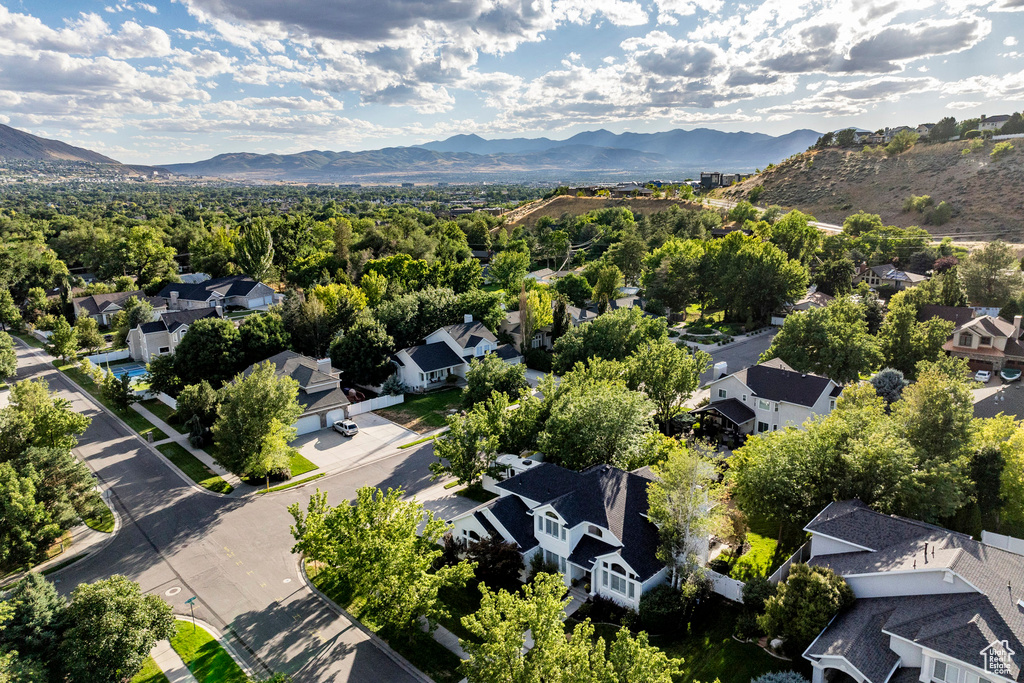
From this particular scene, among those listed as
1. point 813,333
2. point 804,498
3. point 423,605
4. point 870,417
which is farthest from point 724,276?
point 423,605

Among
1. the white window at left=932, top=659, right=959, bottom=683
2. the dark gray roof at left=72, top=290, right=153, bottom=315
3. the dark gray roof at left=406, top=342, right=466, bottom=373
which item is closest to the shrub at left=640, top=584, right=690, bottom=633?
the white window at left=932, top=659, right=959, bottom=683

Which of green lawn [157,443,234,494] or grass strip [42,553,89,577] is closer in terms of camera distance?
grass strip [42,553,89,577]

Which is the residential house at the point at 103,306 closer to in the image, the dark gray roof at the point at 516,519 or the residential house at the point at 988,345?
the dark gray roof at the point at 516,519

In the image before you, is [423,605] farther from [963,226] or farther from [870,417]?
[963,226]

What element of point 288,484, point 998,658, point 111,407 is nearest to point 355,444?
point 288,484

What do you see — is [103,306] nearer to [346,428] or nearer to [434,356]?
[434,356]

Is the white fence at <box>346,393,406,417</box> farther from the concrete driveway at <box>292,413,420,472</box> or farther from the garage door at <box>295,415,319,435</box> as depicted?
the garage door at <box>295,415,319,435</box>
